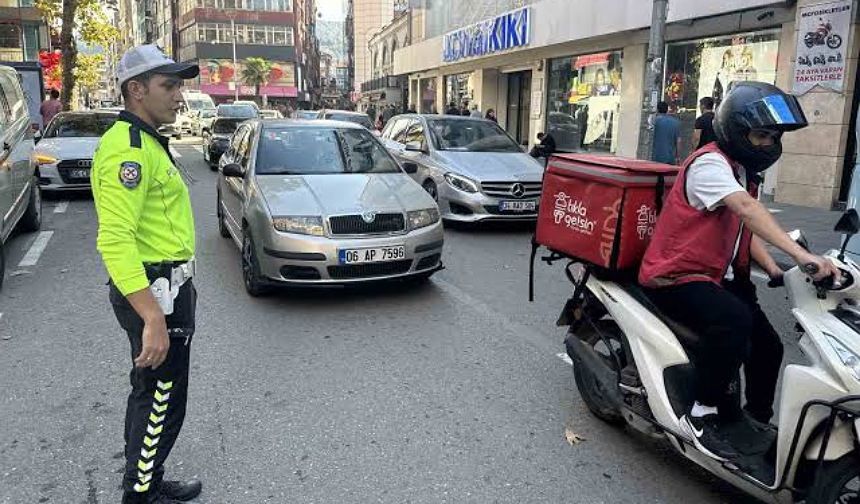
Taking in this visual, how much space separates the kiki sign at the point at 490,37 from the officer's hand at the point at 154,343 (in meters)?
19.1

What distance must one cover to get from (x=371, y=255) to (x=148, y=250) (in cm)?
327

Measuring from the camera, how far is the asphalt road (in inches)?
125

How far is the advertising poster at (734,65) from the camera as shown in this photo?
510 inches

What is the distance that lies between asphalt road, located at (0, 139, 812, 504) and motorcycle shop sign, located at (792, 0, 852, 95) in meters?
6.22

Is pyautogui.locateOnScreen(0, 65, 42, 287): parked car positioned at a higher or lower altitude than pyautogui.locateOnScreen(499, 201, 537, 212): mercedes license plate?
higher

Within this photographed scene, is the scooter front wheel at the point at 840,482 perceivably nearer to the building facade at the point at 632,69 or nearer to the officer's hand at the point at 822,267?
the officer's hand at the point at 822,267

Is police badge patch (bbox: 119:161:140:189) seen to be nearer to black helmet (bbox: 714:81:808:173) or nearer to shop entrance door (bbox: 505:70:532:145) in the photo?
black helmet (bbox: 714:81:808:173)

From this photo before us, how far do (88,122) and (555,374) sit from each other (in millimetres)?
11601

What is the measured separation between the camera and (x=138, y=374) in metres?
2.62

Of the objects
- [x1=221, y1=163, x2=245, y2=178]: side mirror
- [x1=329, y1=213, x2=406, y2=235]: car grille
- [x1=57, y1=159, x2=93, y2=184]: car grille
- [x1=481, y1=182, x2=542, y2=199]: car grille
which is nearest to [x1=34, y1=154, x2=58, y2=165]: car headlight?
[x1=57, y1=159, x2=93, y2=184]: car grille

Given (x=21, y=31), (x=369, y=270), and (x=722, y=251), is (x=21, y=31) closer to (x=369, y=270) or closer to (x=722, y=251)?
(x=369, y=270)

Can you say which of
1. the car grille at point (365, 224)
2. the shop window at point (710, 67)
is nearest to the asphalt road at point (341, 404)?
the car grille at point (365, 224)

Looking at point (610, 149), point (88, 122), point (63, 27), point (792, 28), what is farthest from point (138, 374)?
point (63, 27)

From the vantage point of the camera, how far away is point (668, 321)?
122 inches
